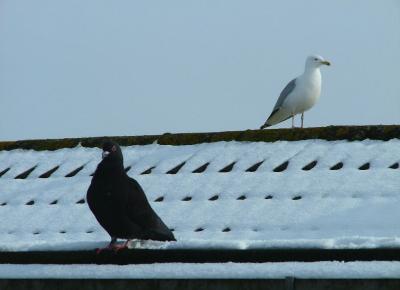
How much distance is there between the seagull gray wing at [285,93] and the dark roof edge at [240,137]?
5.00m

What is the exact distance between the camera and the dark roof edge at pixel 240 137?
42.6 feet

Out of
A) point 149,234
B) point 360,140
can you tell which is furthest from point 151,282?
point 360,140

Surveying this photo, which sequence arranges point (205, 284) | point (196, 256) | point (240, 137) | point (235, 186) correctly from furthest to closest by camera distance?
point (240, 137) < point (235, 186) < point (196, 256) < point (205, 284)

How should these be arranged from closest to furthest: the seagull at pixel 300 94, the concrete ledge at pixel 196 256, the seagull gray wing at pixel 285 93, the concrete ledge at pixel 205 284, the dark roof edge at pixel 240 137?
→ 1. the concrete ledge at pixel 205 284
2. the concrete ledge at pixel 196 256
3. the dark roof edge at pixel 240 137
4. the seagull at pixel 300 94
5. the seagull gray wing at pixel 285 93

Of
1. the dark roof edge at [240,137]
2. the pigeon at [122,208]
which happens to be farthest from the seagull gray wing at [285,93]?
the pigeon at [122,208]

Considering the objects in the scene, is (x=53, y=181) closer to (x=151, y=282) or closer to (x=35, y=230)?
(x=35, y=230)

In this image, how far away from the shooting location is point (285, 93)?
63.5ft

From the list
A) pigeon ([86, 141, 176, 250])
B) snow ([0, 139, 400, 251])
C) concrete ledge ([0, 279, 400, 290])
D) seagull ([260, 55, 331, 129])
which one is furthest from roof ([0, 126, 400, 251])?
seagull ([260, 55, 331, 129])

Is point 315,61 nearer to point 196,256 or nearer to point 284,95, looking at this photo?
point 284,95

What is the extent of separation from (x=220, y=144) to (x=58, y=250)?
20.0 ft

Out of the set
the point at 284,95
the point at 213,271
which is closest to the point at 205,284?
the point at 213,271

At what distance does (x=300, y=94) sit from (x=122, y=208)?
33.8 feet

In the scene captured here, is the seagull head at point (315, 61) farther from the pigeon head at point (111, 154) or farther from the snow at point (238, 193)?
the pigeon head at point (111, 154)

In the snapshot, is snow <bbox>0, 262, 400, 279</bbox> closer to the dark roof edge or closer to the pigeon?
the pigeon
